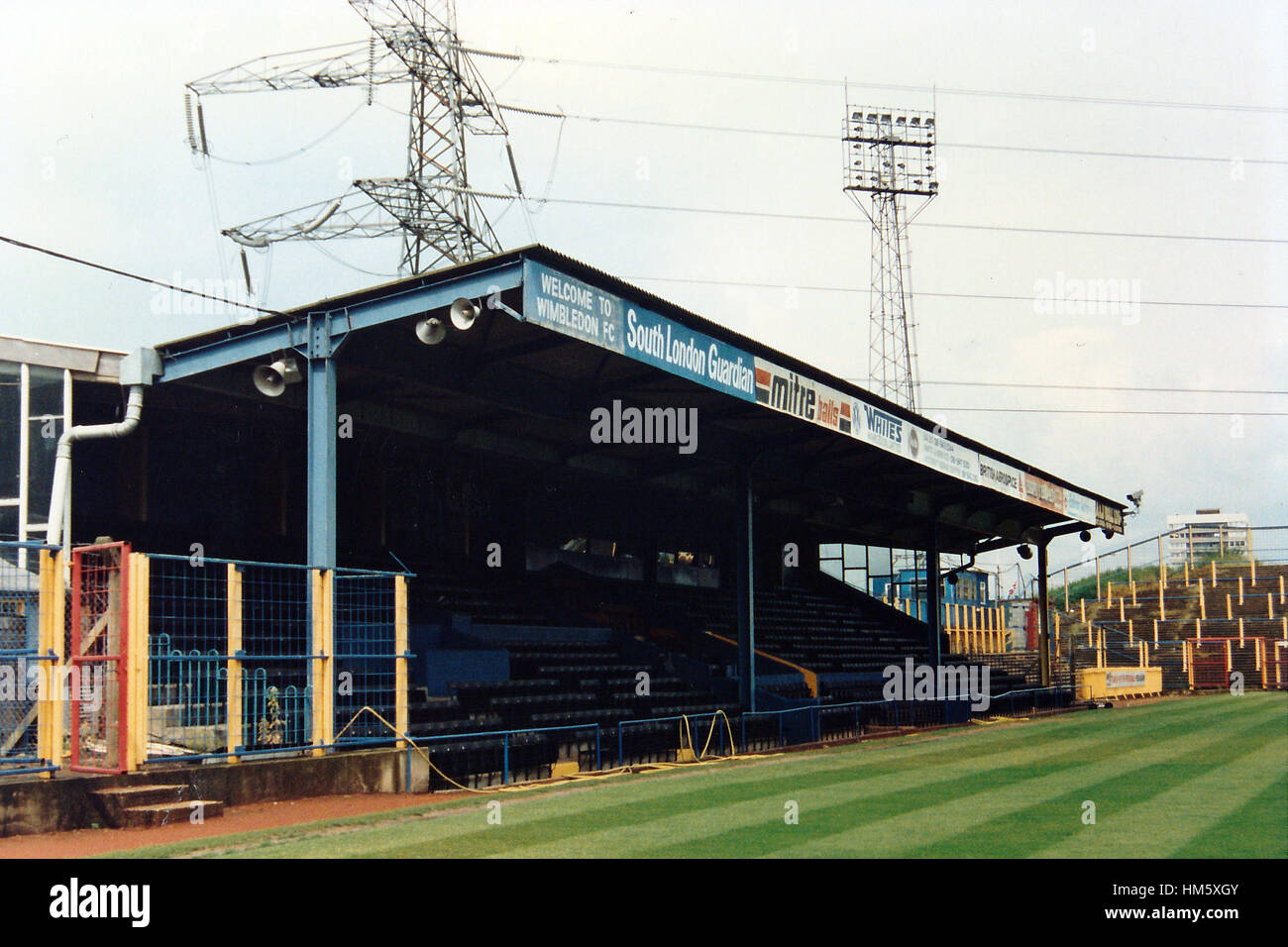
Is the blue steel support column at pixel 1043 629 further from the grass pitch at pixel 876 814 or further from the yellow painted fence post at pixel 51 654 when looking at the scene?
the yellow painted fence post at pixel 51 654

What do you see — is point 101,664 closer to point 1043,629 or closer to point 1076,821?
point 1076,821

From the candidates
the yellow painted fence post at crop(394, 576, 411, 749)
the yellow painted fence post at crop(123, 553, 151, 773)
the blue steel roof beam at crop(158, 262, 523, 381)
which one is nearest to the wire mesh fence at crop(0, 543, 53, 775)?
the yellow painted fence post at crop(123, 553, 151, 773)

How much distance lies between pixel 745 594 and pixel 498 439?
230 inches

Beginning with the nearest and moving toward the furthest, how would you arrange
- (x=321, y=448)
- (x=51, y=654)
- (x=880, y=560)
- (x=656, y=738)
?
1. (x=51, y=654)
2. (x=321, y=448)
3. (x=656, y=738)
4. (x=880, y=560)

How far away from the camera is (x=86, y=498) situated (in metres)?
19.2

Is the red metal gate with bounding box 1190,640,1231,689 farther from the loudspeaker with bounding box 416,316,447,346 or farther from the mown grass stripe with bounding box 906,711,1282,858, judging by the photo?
the loudspeaker with bounding box 416,316,447,346

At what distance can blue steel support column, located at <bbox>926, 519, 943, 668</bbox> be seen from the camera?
109 ft

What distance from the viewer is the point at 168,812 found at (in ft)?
38.4

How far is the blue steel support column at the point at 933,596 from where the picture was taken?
33.1 metres

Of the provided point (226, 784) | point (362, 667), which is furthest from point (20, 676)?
point (362, 667)

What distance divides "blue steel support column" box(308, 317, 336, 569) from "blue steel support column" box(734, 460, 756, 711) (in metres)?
10.6

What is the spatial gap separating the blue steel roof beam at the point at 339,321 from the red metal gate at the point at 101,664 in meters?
4.34

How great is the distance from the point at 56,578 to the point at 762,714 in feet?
46.0
